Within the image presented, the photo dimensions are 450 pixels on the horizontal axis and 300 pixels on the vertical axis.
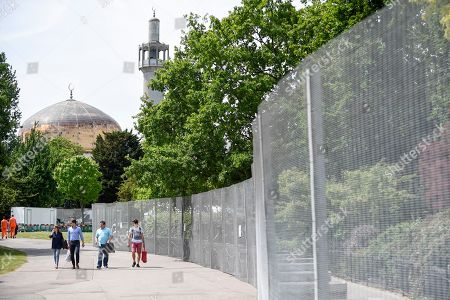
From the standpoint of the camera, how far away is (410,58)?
4328mm

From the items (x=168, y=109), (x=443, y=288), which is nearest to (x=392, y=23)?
(x=443, y=288)

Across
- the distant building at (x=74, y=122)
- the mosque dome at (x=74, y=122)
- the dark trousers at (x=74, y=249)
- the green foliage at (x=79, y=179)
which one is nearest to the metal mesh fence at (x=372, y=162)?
the dark trousers at (x=74, y=249)

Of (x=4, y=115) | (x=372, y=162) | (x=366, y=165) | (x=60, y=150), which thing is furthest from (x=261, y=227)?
(x=60, y=150)

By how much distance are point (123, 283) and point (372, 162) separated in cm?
1294

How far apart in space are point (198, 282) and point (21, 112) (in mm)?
25776

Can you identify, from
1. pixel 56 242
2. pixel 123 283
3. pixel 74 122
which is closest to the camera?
pixel 123 283

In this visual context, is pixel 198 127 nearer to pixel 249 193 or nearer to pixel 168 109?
pixel 168 109

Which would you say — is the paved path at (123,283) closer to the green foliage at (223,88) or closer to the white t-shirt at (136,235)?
the white t-shirt at (136,235)

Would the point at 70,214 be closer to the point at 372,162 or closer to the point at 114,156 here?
the point at 114,156

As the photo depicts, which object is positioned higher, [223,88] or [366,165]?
[223,88]

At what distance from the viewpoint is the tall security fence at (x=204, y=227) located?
16788 millimetres

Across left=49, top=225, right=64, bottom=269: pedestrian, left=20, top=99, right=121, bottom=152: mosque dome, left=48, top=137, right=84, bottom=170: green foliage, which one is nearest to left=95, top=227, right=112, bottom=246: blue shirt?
left=49, top=225, right=64, bottom=269: pedestrian

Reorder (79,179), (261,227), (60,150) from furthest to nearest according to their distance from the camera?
(60,150)
(79,179)
(261,227)

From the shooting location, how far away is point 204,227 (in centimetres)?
2322
